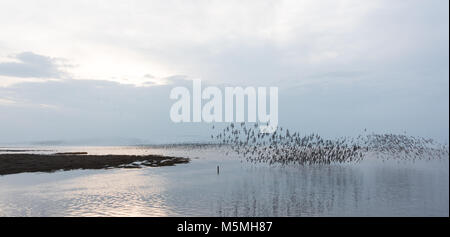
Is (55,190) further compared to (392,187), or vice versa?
(392,187)

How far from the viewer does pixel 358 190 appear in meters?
39.2

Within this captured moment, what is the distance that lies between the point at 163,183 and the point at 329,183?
2215 cm

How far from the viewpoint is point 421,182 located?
152ft
